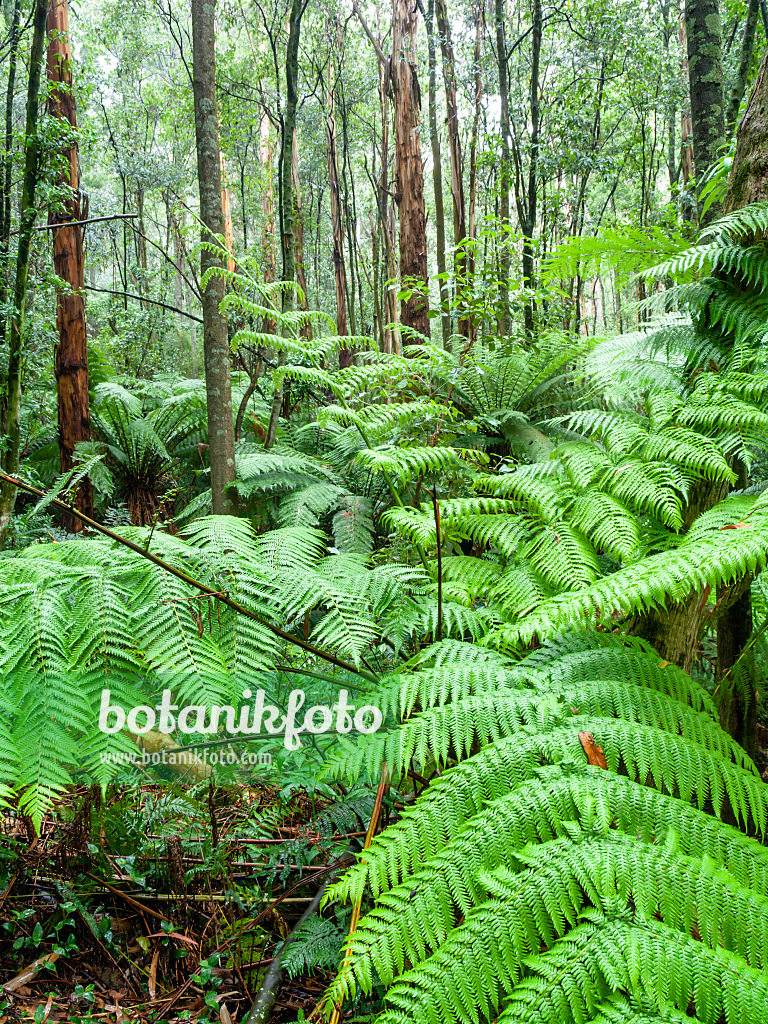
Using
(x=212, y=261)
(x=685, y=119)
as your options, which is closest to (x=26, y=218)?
(x=212, y=261)

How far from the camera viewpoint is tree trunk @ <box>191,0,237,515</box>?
333cm

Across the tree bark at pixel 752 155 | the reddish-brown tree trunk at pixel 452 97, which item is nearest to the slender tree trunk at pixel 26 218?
the tree bark at pixel 752 155

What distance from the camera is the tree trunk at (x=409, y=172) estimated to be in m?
5.32

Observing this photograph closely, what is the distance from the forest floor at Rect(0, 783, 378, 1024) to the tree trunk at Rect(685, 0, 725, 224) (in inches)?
138

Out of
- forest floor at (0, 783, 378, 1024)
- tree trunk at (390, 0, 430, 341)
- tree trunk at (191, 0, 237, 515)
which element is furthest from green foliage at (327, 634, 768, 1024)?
tree trunk at (390, 0, 430, 341)

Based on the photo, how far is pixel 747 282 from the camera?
1.44m

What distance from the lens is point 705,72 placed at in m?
3.23

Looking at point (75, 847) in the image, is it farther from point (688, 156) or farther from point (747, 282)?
point (688, 156)

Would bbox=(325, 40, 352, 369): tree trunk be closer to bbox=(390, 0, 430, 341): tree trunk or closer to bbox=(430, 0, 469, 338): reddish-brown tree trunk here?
bbox=(430, 0, 469, 338): reddish-brown tree trunk

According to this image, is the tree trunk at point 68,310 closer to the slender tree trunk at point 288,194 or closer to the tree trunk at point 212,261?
the slender tree trunk at point 288,194

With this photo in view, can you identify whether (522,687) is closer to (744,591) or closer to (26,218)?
(744,591)

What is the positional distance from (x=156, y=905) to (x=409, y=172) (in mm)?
6220

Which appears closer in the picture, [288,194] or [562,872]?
[562,872]

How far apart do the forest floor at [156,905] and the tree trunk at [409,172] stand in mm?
3868
